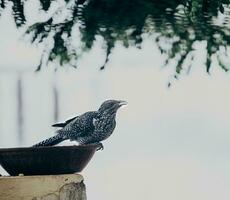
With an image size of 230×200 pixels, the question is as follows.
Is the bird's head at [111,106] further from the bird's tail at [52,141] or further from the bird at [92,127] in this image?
the bird's tail at [52,141]

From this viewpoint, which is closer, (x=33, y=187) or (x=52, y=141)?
(x=33, y=187)

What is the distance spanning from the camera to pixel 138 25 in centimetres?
277

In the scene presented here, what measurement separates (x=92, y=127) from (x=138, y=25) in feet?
1.67

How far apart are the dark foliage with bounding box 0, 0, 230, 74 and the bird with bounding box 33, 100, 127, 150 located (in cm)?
37

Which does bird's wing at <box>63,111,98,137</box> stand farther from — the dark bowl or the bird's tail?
the dark bowl

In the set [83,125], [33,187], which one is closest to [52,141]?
[83,125]

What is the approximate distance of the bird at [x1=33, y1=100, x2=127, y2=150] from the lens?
2.51 metres

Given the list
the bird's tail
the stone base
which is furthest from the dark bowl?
the bird's tail

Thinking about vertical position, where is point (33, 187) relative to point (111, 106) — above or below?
below

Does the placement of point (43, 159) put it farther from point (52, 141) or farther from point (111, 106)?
point (111, 106)

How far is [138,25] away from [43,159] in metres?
0.78

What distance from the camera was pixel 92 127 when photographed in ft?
8.22

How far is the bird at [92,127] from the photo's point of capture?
251cm

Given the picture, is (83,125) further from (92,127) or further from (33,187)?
(33,187)
